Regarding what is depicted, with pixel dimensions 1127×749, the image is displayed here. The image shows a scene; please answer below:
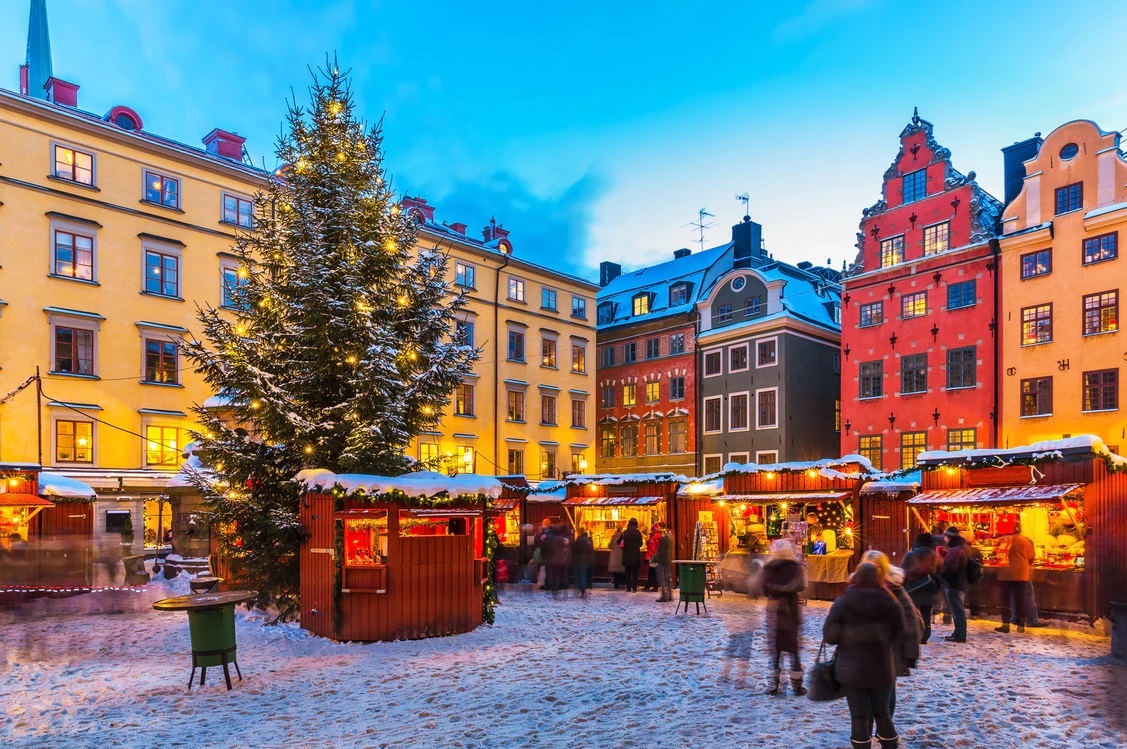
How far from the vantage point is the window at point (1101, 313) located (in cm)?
2633

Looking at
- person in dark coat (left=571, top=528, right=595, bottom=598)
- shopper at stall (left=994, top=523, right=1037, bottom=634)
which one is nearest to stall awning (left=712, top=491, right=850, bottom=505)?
person in dark coat (left=571, top=528, right=595, bottom=598)

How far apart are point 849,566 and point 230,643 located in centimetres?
→ 1436

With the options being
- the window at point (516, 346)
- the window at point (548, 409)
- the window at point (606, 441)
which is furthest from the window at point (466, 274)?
the window at point (606, 441)

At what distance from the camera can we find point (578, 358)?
46219mm

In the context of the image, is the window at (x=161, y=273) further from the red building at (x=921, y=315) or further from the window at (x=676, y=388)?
the red building at (x=921, y=315)

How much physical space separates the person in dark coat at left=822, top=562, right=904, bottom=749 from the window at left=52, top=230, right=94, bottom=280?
1183 inches

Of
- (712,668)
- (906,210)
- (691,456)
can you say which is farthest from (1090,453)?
(691,456)

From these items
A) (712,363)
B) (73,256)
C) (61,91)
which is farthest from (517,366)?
(61,91)

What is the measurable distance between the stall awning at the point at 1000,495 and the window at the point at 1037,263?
1451 centimetres

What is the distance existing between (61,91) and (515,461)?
82.3 ft

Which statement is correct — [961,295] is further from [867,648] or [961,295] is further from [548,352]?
[867,648]

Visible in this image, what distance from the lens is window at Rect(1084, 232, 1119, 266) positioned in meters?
26.3

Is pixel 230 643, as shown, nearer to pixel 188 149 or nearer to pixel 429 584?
pixel 429 584

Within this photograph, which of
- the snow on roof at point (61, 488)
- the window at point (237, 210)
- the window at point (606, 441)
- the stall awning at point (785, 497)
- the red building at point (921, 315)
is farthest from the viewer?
the window at point (606, 441)
